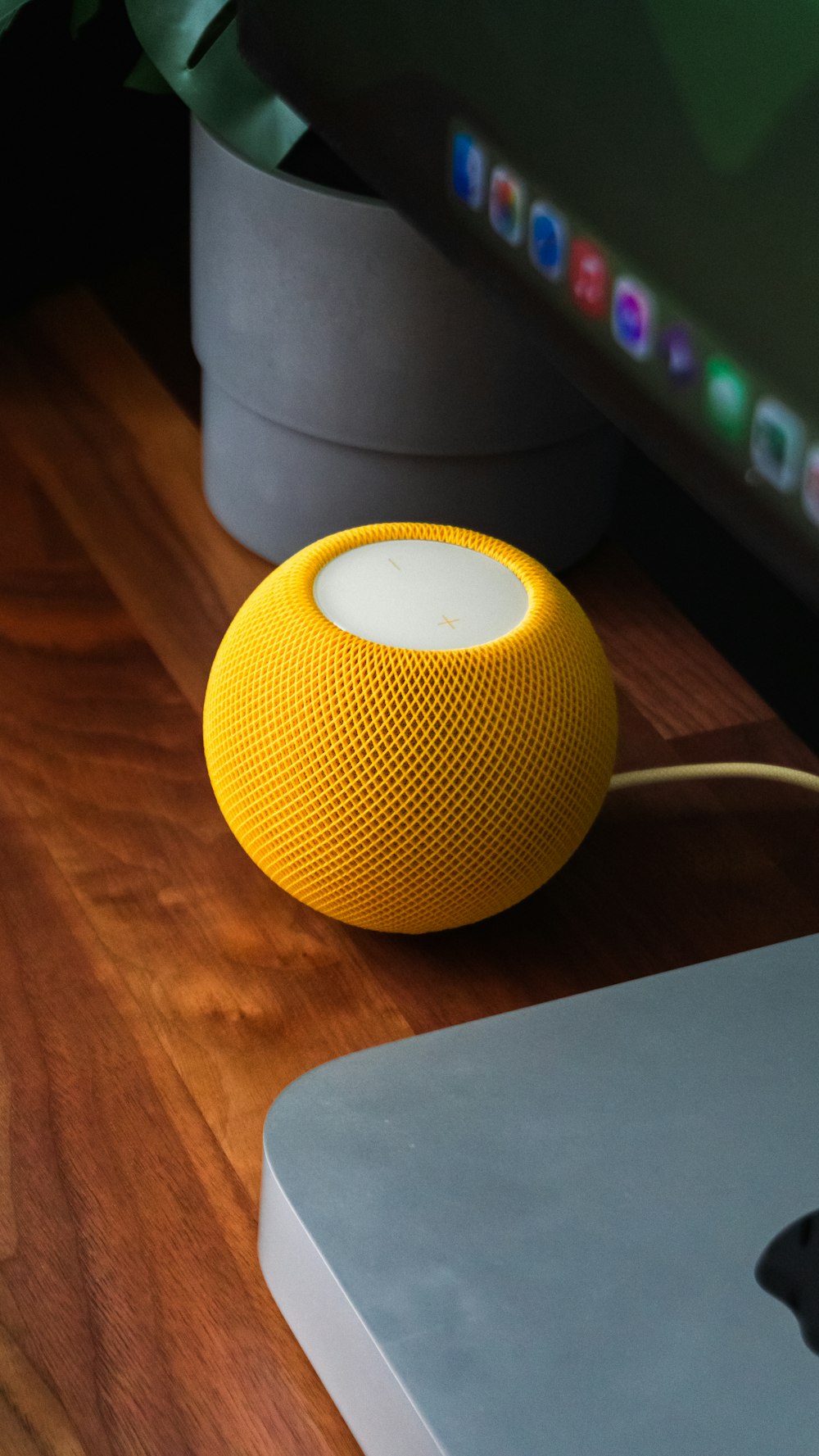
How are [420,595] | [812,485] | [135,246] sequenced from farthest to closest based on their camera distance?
[135,246] → [420,595] → [812,485]

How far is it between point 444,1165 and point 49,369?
55 centimetres

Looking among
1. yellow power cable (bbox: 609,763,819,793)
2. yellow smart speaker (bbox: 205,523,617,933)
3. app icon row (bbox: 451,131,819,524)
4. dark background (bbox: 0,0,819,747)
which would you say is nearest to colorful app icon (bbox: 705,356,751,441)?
app icon row (bbox: 451,131,819,524)

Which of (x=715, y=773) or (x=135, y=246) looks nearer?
(x=715, y=773)

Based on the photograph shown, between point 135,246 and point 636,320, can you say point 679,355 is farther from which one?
point 135,246

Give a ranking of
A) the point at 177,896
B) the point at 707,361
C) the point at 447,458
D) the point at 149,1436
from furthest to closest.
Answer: the point at 447,458 < the point at 177,896 < the point at 149,1436 < the point at 707,361

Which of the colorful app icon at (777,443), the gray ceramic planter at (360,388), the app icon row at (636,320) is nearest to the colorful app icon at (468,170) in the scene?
the app icon row at (636,320)

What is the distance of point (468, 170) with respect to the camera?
1.18 feet

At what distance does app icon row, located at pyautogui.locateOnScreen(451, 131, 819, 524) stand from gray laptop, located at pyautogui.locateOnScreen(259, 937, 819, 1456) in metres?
0.20

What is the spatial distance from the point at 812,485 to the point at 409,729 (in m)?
0.22

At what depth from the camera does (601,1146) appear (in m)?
0.41

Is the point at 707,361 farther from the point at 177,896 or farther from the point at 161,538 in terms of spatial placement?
the point at 161,538

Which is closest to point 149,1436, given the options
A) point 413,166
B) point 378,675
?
point 378,675

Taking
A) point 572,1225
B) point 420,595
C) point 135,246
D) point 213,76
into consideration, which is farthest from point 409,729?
point 135,246

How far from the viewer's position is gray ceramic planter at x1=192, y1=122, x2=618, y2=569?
605mm
